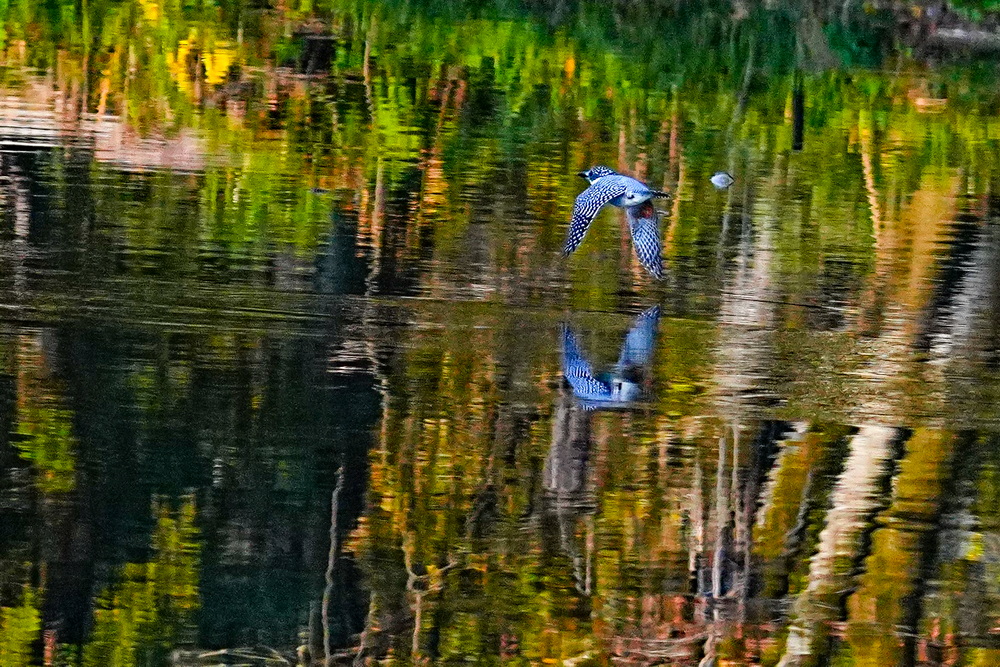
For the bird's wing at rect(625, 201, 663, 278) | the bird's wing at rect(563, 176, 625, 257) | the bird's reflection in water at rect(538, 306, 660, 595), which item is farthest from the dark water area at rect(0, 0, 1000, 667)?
the bird's wing at rect(563, 176, 625, 257)

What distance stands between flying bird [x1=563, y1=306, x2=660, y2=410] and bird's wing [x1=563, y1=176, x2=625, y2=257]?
2.66ft

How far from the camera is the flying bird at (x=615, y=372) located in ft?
29.7

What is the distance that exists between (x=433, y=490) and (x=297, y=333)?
2.34m

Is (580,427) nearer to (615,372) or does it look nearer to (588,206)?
(615,372)

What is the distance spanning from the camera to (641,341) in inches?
399

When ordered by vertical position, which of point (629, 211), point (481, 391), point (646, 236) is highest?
point (629, 211)

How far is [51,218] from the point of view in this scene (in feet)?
39.7

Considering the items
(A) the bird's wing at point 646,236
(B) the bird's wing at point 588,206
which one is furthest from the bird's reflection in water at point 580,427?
(B) the bird's wing at point 588,206

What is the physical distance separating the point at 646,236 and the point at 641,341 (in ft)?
4.53

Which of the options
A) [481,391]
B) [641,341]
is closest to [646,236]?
[641,341]

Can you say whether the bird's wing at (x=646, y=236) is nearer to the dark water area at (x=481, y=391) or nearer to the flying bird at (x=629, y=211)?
the flying bird at (x=629, y=211)

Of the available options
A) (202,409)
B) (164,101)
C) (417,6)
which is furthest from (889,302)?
(417,6)

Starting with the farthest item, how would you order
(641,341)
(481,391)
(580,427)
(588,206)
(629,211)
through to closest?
(629,211), (588,206), (641,341), (481,391), (580,427)

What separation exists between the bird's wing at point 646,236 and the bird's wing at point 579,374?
1.34 metres
